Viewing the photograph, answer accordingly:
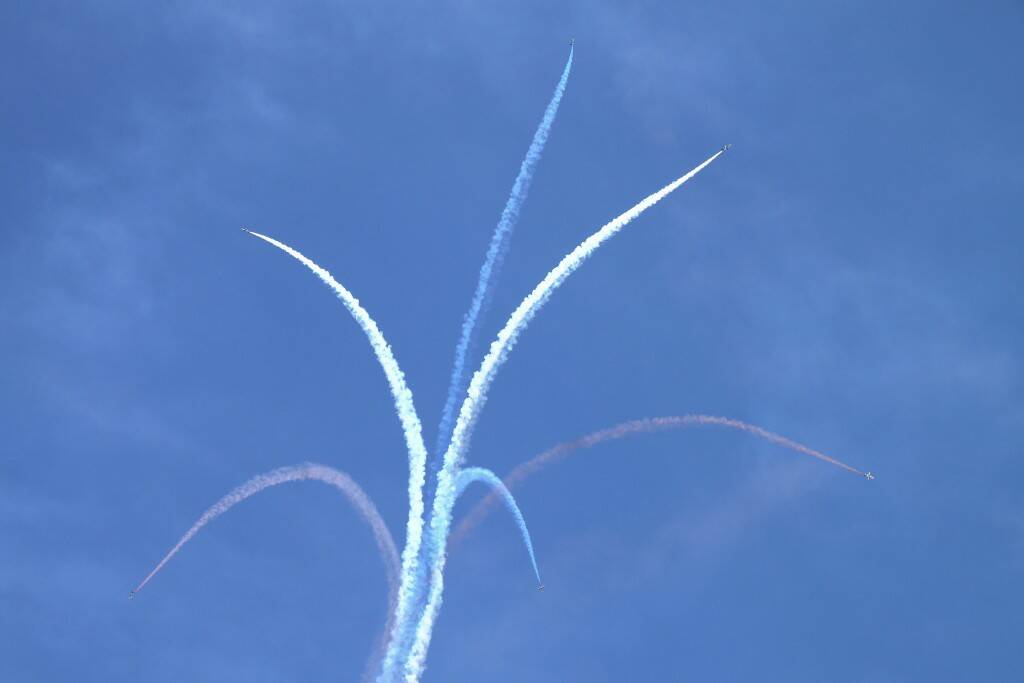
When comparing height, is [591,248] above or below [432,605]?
above

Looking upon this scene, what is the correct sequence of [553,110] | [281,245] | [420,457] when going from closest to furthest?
[420,457], [281,245], [553,110]

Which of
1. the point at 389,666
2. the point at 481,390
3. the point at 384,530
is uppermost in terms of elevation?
the point at 481,390

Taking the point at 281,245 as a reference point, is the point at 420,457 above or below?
below

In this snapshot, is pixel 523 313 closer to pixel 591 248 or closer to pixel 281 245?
pixel 591 248

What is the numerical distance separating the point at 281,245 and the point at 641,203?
22.3 meters

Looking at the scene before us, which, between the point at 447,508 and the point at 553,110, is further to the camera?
the point at 553,110

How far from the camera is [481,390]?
75.4 metres

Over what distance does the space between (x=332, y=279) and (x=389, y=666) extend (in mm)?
23328

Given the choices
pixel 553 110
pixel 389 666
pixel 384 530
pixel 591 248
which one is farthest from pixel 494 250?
pixel 389 666

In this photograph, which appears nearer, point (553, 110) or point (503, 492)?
point (503, 492)

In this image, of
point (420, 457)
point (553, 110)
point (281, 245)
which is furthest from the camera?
point (553, 110)

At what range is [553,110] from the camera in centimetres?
8694

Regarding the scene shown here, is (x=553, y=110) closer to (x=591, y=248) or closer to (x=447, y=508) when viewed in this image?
(x=591, y=248)

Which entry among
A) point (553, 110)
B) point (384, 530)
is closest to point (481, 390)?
point (384, 530)
